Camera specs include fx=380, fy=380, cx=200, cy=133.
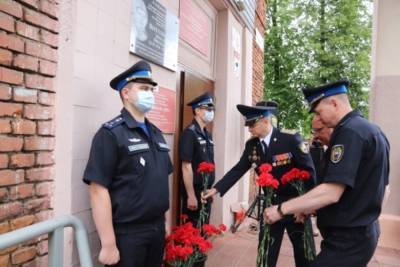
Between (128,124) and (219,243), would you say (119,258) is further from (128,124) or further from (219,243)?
(219,243)

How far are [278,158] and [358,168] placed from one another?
1.20 metres

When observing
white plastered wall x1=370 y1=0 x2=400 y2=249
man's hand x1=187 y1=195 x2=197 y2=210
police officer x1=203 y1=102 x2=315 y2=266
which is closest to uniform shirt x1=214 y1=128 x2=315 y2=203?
police officer x1=203 y1=102 x2=315 y2=266

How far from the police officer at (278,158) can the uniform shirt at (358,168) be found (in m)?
1.03

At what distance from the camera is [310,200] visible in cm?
224

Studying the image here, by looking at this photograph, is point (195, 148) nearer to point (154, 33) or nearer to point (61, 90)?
point (154, 33)

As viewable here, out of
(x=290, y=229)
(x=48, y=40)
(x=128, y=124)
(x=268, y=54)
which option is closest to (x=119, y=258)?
(x=128, y=124)

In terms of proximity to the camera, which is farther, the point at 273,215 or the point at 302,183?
the point at 302,183

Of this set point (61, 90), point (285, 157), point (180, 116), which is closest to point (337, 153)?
point (285, 157)

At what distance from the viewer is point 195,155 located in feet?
13.3

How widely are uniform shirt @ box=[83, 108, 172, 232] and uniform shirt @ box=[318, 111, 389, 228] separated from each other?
1068mm

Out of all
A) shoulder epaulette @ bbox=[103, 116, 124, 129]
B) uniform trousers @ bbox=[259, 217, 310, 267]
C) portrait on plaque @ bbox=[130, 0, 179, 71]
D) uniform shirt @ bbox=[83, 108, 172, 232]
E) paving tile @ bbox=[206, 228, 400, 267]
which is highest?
portrait on plaque @ bbox=[130, 0, 179, 71]

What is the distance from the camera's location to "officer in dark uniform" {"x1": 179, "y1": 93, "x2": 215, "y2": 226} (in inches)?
154

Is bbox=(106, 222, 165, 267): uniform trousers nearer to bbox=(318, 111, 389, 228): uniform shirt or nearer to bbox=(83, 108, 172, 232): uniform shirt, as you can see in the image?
bbox=(83, 108, 172, 232): uniform shirt

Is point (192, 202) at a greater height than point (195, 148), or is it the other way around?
point (195, 148)
